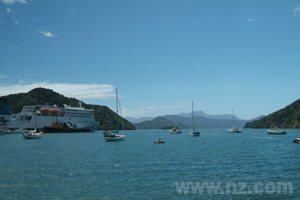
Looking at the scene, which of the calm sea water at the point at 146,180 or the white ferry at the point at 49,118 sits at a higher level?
the white ferry at the point at 49,118

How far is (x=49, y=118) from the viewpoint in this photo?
16700 centimetres

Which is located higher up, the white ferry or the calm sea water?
the white ferry

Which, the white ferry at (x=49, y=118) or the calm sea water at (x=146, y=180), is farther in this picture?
the white ferry at (x=49, y=118)

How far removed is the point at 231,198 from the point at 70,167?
65.9 ft

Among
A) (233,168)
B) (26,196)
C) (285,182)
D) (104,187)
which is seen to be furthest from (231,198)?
(26,196)

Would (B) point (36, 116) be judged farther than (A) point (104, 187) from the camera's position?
Yes

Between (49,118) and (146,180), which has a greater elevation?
(49,118)

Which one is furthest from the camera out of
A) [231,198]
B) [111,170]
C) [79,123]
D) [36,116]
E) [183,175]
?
[79,123]

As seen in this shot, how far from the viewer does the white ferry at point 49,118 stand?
165 metres

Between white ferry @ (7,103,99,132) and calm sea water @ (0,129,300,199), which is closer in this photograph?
calm sea water @ (0,129,300,199)

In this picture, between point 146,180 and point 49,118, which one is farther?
point 49,118

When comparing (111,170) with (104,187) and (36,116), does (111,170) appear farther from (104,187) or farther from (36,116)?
(36,116)

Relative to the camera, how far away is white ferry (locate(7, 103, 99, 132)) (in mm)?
165250

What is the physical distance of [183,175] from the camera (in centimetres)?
2578
